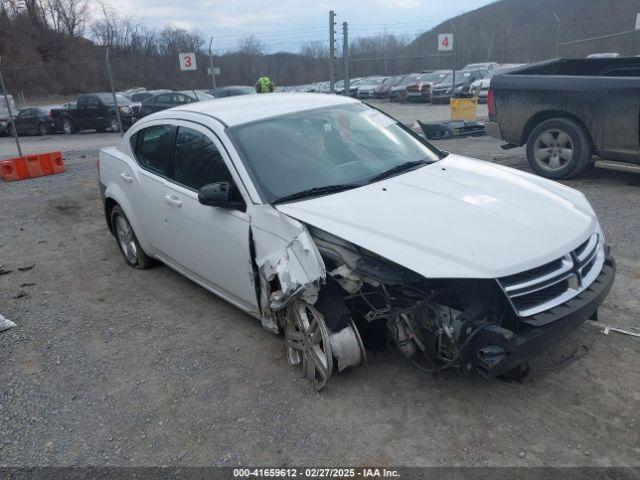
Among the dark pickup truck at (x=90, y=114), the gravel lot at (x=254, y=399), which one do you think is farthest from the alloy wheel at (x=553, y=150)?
the dark pickup truck at (x=90, y=114)

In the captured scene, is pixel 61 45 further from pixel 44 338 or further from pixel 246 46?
pixel 44 338

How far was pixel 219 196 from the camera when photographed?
3.58m

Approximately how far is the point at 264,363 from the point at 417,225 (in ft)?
4.80

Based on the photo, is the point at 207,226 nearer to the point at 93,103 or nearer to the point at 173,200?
the point at 173,200

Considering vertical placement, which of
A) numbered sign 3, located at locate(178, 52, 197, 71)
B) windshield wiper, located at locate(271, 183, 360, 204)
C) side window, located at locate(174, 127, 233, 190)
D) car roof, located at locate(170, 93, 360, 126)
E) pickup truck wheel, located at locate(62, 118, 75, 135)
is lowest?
pickup truck wheel, located at locate(62, 118, 75, 135)

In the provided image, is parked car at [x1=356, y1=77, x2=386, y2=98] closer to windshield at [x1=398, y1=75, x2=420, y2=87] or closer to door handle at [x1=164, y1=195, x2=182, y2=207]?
windshield at [x1=398, y1=75, x2=420, y2=87]

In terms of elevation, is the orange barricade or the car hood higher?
the car hood

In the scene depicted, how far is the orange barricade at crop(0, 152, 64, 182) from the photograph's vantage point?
11070 mm

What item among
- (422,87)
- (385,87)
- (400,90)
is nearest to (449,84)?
(422,87)

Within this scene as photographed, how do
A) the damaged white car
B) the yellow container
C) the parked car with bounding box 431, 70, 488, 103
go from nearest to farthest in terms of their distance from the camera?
1. the damaged white car
2. the yellow container
3. the parked car with bounding box 431, 70, 488, 103

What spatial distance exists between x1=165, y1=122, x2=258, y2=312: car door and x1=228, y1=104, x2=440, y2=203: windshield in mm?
A: 216

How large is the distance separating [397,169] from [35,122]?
23876 millimetres

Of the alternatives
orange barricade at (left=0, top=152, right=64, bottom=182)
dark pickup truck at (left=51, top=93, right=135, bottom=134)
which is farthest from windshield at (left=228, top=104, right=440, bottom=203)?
dark pickup truck at (left=51, top=93, right=135, bottom=134)

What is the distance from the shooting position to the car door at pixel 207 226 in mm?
3680
